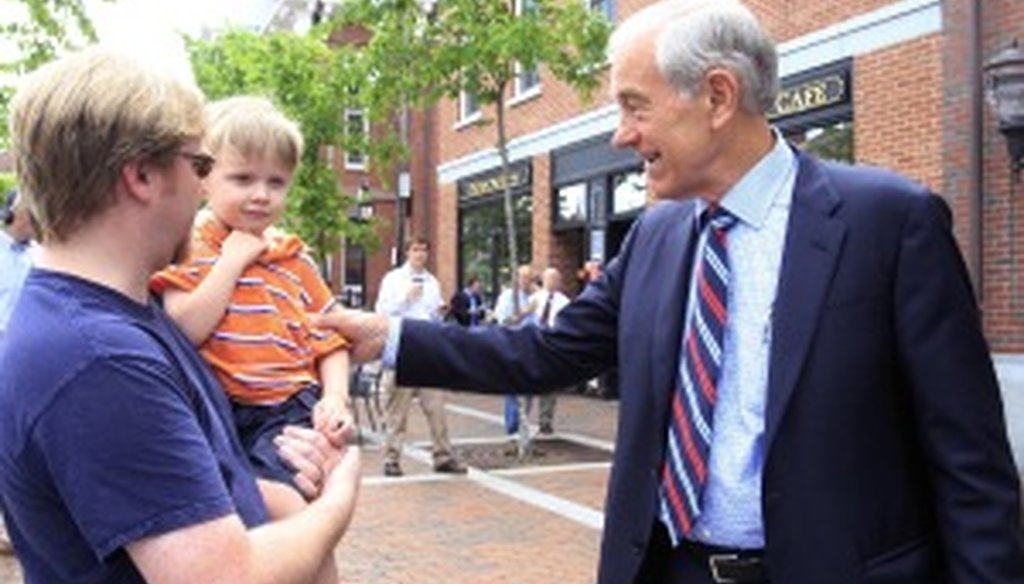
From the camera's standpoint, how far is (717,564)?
2309mm

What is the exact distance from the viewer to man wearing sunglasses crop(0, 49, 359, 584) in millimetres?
1473

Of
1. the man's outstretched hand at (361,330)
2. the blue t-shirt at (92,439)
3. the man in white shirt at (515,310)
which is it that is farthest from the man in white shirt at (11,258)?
the man in white shirt at (515,310)

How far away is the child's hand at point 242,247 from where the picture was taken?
8.19 feet

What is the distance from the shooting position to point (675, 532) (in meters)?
2.36

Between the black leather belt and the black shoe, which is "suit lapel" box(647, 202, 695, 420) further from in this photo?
the black shoe

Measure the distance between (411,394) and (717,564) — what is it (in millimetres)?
8000

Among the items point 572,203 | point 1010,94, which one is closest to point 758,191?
point 1010,94

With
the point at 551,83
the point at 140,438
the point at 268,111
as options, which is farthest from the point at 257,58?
the point at 140,438

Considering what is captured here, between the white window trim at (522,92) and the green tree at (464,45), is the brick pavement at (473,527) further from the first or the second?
the white window trim at (522,92)

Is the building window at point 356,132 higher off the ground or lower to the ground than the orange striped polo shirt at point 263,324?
higher

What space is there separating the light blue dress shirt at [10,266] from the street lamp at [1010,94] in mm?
7252

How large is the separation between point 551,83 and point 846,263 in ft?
53.1

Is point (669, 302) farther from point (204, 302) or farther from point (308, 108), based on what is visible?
point (308, 108)

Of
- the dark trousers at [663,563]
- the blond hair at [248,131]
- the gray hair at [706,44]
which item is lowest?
the dark trousers at [663,563]
